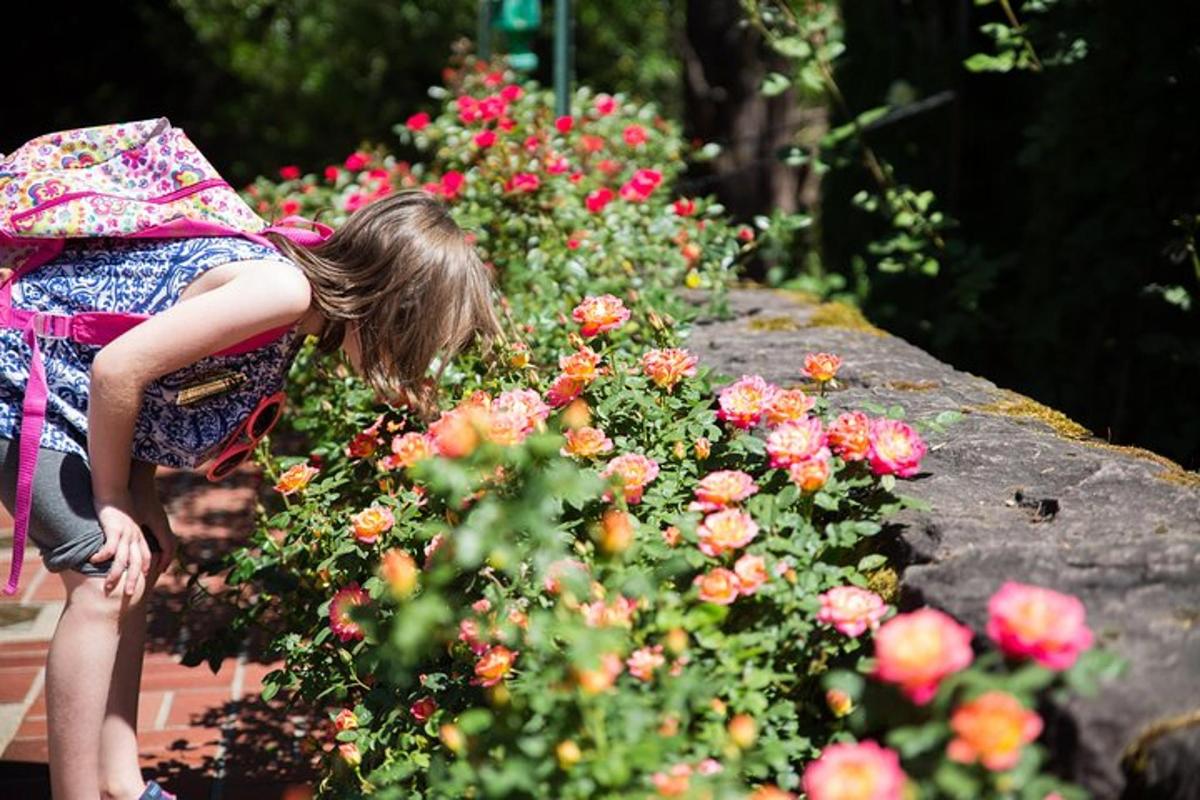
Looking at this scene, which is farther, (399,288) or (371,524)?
(399,288)

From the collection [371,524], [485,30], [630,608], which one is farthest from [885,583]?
[485,30]

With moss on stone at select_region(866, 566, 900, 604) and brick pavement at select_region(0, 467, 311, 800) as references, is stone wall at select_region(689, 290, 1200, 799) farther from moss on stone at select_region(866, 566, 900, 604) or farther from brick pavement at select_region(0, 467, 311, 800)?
brick pavement at select_region(0, 467, 311, 800)

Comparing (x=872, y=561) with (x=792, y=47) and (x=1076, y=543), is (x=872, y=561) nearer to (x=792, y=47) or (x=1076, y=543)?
(x=1076, y=543)

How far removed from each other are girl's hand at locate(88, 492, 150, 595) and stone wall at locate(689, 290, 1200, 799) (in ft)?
3.89

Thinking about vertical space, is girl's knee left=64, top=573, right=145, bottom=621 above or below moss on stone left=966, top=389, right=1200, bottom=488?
below

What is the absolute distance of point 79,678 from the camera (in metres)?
2.06

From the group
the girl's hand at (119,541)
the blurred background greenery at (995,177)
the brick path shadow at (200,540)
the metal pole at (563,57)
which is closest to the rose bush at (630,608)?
the girl's hand at (119,541)

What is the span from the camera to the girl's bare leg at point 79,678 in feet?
6.75

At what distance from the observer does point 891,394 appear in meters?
2.40

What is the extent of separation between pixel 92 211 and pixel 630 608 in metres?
1.20

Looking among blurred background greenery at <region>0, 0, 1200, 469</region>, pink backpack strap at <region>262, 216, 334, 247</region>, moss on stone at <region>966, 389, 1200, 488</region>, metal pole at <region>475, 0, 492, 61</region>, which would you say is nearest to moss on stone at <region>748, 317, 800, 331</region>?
blurred background greenery at <region>0, 0, 1200, 469</region>

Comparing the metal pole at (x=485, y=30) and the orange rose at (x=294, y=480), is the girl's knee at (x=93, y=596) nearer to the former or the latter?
the orange rose at (x=294, y=480)

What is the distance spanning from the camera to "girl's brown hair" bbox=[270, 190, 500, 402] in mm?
2131

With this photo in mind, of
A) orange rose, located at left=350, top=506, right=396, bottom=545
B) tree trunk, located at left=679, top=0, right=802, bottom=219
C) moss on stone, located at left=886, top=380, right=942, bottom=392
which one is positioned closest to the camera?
orange rose, located at left=350, top=506, right=396, bottom=545
